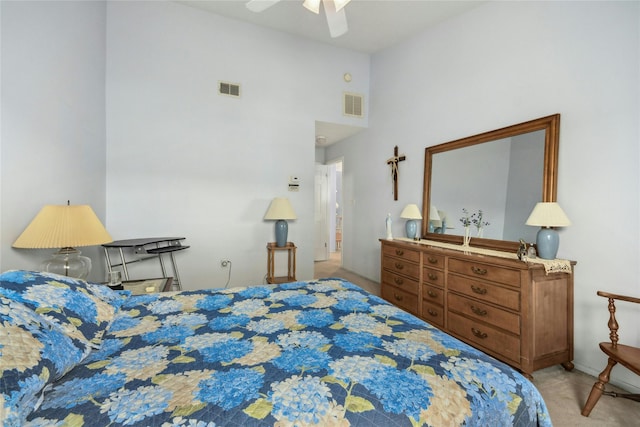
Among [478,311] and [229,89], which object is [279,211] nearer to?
[229,89]

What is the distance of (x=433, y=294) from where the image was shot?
2.59 meters

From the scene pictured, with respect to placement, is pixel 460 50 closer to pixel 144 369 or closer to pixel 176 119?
pixel 176 119

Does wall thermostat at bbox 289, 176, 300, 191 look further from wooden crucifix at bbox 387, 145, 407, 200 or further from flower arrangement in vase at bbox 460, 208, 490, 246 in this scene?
flower arrangement in vase at bbox 460, 208, 490, 246

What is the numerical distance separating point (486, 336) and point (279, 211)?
2.41 meters

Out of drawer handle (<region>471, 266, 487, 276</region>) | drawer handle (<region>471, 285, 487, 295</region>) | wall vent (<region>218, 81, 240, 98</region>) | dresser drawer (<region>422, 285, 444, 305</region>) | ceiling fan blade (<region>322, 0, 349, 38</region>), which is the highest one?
wall vent (<region>218, 81, 240, 98</region>)

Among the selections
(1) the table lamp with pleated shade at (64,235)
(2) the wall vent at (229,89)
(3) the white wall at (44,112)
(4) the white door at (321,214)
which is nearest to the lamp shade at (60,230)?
(1) the table lamp with pleated shade at (64,235)

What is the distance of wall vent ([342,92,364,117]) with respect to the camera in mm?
4152

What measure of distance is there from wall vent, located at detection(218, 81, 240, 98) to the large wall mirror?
2530mm

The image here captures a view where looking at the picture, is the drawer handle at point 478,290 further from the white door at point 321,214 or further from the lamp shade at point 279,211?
the white door at point 321,214

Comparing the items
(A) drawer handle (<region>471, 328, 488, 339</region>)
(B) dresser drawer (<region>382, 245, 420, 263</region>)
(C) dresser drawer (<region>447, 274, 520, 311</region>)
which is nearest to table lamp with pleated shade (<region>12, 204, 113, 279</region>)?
(B) dresser drawer (<region>382, 245, 420, 263</region>)

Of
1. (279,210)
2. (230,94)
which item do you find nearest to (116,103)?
(230,94)

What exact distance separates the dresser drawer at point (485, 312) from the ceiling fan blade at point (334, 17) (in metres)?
2.45

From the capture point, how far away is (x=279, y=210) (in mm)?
3379

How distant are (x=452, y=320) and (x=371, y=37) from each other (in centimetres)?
361
